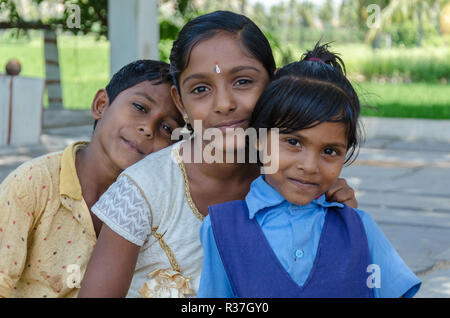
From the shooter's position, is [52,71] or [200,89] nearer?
[200,89]

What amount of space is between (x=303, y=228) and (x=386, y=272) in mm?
242

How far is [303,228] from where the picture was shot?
1.93 meters

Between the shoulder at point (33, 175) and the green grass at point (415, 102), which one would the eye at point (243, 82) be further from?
the green grass at point (415, 102)

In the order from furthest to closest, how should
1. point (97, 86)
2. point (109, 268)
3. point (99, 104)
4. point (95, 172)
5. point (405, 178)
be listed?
1. point (97, 86)
2. point (405, 178)
3. point (99, 104)
4. point (95, 172)
5. point (109, 268)

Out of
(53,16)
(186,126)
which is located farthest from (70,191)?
(53,16)

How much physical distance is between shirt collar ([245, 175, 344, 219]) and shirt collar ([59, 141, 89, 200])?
63cm

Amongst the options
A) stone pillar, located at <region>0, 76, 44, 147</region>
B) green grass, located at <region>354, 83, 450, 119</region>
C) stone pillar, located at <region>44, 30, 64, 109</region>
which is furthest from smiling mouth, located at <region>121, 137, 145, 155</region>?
stone pillar, located at <region>44, 30, 64, 109</region>

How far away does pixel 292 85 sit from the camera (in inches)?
78.5

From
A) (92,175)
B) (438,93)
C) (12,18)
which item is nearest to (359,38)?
(438,93)

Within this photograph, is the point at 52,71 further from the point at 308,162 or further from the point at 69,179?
the point at 308,162

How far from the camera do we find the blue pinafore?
6.19 feet

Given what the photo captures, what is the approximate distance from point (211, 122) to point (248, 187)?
29 cm

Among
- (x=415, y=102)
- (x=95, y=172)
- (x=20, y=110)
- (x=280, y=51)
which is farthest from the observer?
(x=415, y=102)
